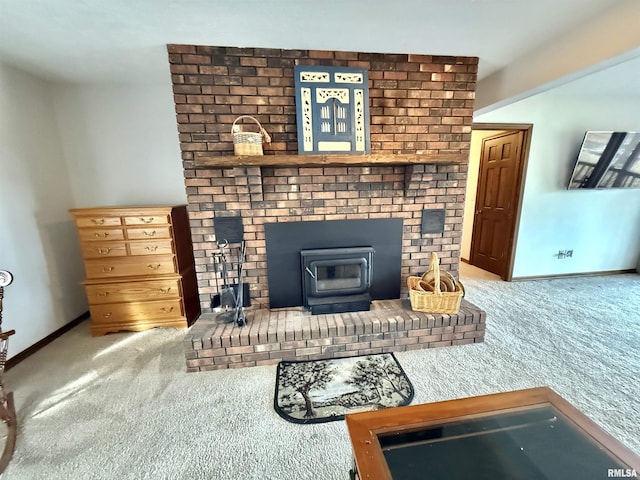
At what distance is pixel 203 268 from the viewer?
217cm

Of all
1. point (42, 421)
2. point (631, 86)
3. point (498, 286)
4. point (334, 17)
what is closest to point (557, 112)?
point (631, 86)

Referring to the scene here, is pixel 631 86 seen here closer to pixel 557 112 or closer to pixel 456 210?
pixel 557 112

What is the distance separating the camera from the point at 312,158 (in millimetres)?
1840

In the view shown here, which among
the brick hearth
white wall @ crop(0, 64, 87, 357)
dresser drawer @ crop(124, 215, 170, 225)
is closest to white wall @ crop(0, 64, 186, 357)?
white wall @ crop(0, 64, 87, 357)

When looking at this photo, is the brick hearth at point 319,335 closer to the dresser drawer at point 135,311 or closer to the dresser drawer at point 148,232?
the dresser drawer at point 135,311

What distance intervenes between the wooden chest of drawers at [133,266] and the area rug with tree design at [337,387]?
1293 mm

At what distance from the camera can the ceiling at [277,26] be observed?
56.8 inches

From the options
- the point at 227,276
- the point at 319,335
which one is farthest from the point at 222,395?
the point at 227,276

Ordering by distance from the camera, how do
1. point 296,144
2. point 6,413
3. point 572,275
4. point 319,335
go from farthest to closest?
point 572,275, point 296,144, point 319,335, point 6,413

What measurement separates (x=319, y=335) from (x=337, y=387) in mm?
375

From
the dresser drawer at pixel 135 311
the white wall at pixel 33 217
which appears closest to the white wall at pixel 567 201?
the dresser drawer at pixel 135 311

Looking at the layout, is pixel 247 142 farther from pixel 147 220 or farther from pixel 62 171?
pixel 62 171

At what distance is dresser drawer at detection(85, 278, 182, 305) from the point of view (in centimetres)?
233

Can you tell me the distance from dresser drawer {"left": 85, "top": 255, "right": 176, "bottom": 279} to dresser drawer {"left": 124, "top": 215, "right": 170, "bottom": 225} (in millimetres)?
312
